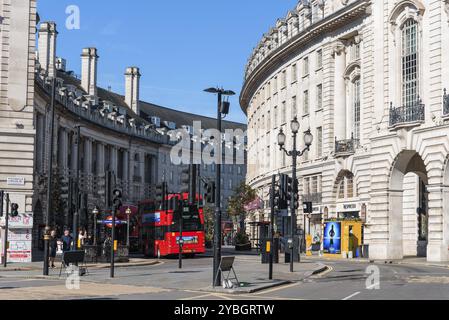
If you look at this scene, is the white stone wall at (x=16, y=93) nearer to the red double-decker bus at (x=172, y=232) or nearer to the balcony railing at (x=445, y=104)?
the red double-decker bus at (x=172, y=232)

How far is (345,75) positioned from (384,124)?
11.9 meters

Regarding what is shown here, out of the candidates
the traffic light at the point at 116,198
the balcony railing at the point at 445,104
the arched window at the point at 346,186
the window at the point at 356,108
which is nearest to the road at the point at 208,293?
the traffic light at the point at 116,198

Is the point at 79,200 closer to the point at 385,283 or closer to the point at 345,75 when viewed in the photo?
the point at 385,283

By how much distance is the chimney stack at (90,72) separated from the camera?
10569cm

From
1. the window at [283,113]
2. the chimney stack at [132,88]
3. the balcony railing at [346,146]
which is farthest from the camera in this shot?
the chimney stack at [132,88]

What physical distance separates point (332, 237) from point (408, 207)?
18.4 feet

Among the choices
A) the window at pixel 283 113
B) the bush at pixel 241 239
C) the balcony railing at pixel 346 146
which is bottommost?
the bush at pixel 241 239

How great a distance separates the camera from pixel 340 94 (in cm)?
6362

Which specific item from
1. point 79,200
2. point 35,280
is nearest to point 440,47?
point 79,200

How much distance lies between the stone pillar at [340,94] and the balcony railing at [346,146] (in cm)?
128

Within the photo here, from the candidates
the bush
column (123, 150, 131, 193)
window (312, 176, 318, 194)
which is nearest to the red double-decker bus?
window (312, 176, 318, 194)

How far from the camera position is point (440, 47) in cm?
4694

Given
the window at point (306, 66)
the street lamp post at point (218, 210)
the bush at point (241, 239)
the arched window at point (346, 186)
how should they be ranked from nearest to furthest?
the street lamp post at point (218, 210) < the arched window at point (346, 186) < the window at point (306, 66) < the bush at point (241, 239)

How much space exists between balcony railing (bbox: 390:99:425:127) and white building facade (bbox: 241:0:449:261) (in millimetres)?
71
